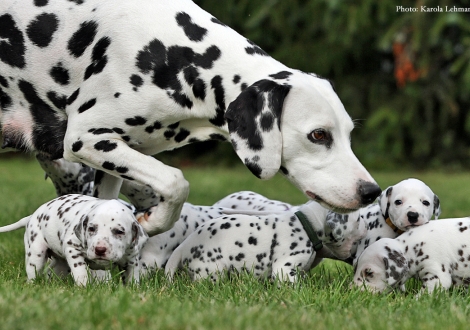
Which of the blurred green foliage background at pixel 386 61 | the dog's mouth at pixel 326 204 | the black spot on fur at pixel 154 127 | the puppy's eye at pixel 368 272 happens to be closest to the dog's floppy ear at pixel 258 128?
the dog's mouth at pixel 326 204

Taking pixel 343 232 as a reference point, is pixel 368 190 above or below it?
above

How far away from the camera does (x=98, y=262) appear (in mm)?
4496

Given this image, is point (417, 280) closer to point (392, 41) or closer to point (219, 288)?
point (219, 288)

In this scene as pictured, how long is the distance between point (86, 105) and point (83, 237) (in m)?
0.99

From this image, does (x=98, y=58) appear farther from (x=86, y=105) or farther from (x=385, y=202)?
(x=385, y=202)

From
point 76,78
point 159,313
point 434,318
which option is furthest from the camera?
point 76,78

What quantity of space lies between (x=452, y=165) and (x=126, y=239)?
13.6 metres

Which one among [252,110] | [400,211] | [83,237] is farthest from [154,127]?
Answer: [400,211]

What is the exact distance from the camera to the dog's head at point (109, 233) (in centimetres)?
437

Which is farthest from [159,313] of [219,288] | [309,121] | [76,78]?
[76,78]

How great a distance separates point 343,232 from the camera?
5105mm

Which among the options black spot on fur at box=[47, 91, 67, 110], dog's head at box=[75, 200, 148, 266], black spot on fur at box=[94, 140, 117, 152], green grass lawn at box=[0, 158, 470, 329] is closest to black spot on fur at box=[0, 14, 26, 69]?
black spot on fur at box=[47, 91, 67, 110]

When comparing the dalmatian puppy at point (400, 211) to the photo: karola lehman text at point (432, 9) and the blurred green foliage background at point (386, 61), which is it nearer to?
the blurred green foliage background at point (386, 61)

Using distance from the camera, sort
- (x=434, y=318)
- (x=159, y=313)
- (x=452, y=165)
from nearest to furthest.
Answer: (x=159, y=313) < (x=434, y=318) < (x=452, y=165)
